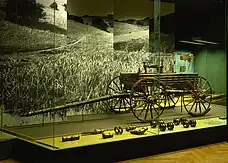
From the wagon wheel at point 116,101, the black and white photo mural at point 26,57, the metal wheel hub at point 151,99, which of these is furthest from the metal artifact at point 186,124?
the black and white photo mural at point 26,57

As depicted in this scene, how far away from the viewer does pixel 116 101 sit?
5.28 meters

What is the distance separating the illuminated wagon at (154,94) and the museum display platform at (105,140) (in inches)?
6.2

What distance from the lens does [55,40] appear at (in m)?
4.73

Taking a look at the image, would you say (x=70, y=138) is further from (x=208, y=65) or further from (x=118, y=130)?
(x=208, y=65)

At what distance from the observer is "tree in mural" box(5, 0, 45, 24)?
13.8ft

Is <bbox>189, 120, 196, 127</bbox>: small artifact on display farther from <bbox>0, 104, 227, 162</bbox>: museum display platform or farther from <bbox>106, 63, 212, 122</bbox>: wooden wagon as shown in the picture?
<bbox>106, 63, 212, 122</bbox>: wooden wagon

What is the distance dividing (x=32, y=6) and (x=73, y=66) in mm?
1006

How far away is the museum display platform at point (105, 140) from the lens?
11.6 ft

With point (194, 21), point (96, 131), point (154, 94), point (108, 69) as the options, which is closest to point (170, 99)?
point (154, 94)

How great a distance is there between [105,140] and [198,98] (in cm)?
217

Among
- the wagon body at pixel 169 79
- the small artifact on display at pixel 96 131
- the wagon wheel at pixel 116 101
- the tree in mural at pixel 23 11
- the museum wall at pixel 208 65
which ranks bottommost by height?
the small artifact on display at pixel 96 131

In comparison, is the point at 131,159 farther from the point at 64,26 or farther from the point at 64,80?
the point at 64,26

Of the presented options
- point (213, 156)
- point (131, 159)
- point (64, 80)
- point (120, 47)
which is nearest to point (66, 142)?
point (131, 159)

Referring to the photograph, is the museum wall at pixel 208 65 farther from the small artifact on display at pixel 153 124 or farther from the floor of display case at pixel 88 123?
the small artifact on display at pixel 153 124
